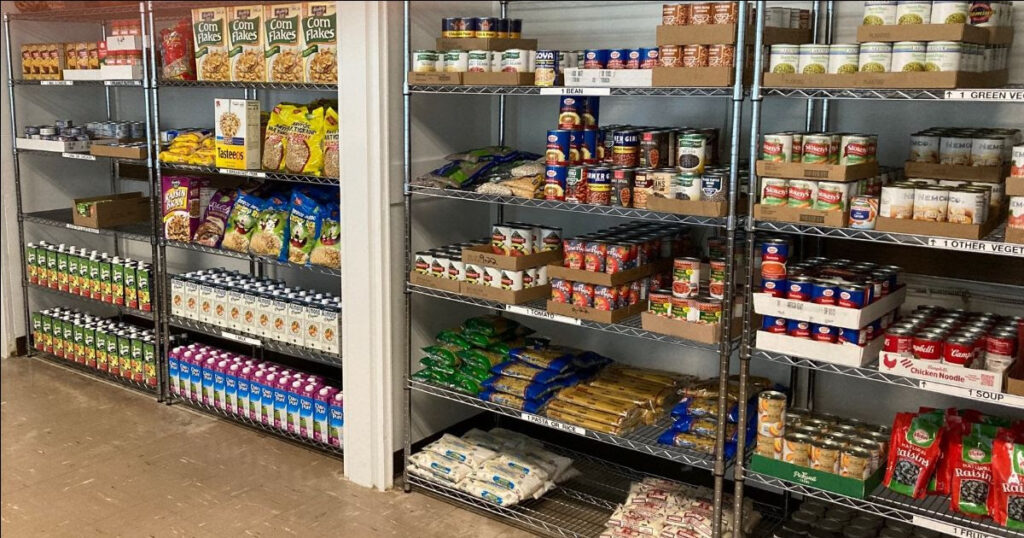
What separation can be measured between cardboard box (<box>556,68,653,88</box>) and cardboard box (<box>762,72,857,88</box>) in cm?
42

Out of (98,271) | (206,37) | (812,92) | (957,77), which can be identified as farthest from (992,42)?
(98,271)

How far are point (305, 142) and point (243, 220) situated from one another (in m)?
0.63

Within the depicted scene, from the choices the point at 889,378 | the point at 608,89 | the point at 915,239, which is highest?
the point at 608,89

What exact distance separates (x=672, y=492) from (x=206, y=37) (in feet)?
9.78

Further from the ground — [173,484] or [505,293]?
[505,293]

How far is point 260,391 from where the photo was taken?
14.8 ft

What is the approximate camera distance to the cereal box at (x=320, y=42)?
401 cm

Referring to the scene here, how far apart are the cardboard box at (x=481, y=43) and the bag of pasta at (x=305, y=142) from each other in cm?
81

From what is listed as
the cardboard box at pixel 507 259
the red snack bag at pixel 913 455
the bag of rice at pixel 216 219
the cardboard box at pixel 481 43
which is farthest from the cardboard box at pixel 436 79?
the red snack bag at pixel 913 455

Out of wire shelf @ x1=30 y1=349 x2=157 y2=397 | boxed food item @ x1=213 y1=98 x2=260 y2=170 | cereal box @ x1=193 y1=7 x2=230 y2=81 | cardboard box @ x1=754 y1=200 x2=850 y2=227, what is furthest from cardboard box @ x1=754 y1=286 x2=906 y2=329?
wire shelf @ x1=30 y1=349 x2=157 y2=397

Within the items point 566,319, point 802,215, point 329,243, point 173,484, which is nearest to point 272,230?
point 329,243

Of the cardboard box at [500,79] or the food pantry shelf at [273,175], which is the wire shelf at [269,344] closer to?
the food pantry shelf at [273,175]

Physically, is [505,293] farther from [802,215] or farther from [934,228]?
[934,228]

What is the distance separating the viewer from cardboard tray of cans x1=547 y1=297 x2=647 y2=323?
3301 mm
